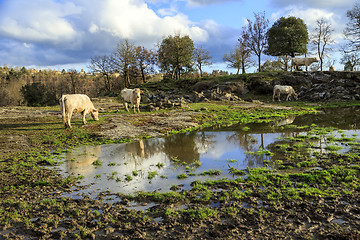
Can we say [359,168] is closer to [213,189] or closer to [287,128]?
[213,189]

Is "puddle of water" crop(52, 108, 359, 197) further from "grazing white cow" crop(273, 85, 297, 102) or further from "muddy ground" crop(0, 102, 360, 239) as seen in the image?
"grazing white cow" crop(273, 85, 297, 102)

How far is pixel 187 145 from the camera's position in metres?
11.7

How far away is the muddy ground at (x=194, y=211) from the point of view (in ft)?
15.0

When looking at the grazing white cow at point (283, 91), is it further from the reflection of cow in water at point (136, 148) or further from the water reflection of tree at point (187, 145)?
the reflection of cow in water at point (136, 148)

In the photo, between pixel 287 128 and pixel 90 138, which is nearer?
pixel 90 138

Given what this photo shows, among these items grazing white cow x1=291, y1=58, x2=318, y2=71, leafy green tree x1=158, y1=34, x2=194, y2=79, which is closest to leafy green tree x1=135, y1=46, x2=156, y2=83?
leafy green tree x1=158, y1=34, x2=194, y2=79

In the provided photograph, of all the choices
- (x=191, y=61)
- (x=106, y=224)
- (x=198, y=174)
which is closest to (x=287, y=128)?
(x=198, y=174)

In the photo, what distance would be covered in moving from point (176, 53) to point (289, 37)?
68.9ft

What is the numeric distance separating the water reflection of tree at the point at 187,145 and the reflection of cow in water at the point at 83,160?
3.01 metres

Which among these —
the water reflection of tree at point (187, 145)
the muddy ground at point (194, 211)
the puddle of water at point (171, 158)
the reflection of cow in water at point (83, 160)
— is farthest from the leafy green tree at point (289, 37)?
the reflection of cow in water at point (83, 160)

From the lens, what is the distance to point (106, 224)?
493cm

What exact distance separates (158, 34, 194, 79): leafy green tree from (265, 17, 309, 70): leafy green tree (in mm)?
16408

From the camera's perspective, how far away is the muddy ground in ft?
15.0

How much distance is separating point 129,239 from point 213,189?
2750 millimetres
